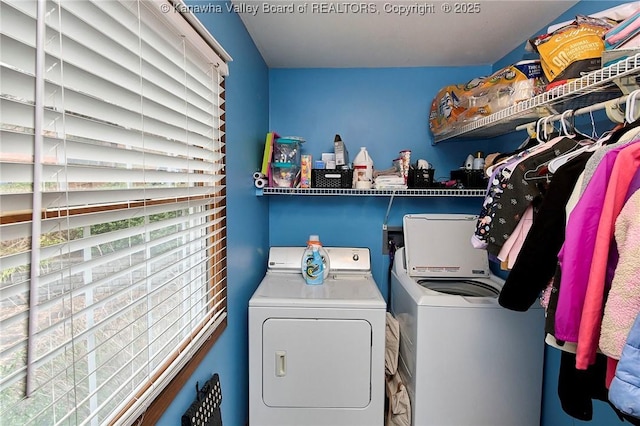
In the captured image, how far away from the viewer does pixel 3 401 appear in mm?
579

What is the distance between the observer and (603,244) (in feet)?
2.80

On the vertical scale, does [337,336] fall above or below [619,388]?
below

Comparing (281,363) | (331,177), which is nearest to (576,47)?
(331,177)

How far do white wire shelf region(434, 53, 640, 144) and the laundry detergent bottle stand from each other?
1.16 metres

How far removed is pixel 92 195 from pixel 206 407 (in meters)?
0.96

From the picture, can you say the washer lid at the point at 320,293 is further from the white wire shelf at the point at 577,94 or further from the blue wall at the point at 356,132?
the white wire shelf at the point at 577,94

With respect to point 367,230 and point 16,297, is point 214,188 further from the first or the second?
point 367,230

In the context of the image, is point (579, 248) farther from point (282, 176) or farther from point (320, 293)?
point (282, 176)

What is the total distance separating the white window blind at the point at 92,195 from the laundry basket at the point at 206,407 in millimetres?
201

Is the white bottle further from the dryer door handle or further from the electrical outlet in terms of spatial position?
the dryer door handle

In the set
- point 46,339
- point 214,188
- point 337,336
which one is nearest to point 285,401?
point 337,336

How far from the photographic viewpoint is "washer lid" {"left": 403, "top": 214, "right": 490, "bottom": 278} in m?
2.23

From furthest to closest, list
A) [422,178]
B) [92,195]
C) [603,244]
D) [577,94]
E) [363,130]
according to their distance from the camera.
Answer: [363,130] < [422,178] < [577,94] < [603,244] < [92,195]

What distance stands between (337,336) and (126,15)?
1.59 meters
